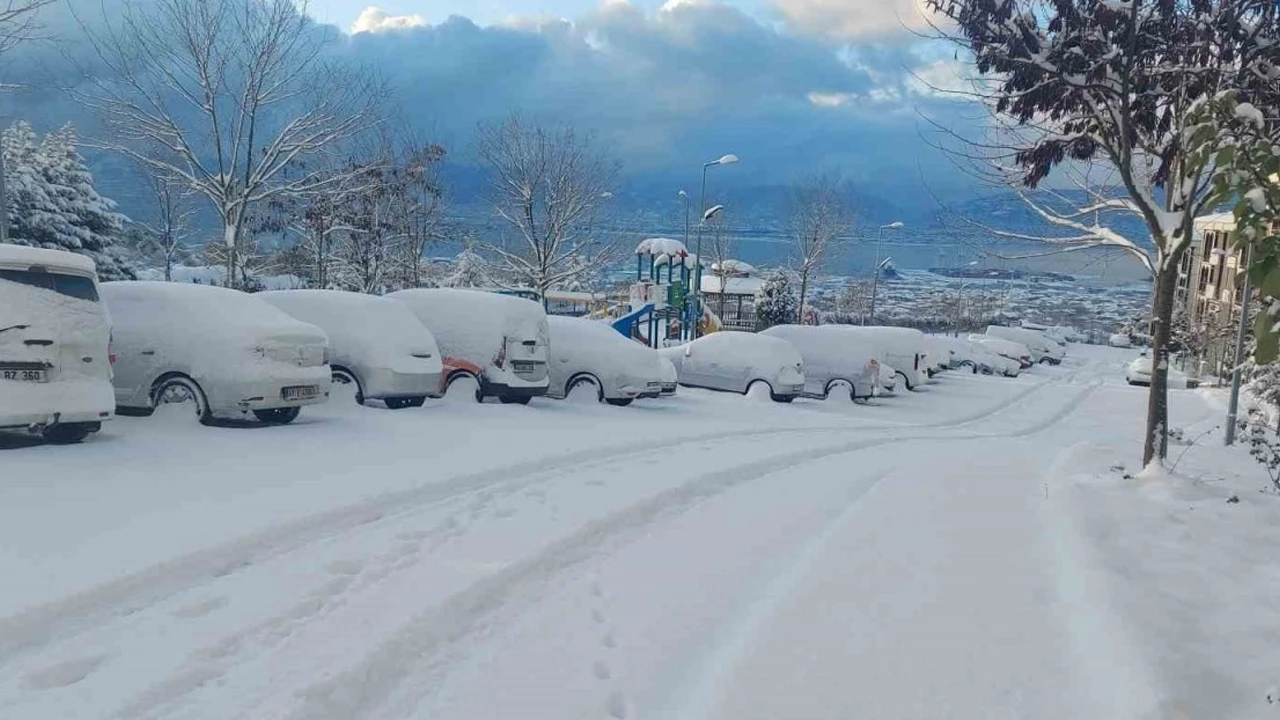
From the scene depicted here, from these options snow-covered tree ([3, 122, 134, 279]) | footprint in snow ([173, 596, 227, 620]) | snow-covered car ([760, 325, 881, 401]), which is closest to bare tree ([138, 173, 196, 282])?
snow-covered tree ([3, 122, 134, 279])

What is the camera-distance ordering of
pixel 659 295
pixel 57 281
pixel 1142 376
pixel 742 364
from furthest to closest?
pixel 1142 376, pixel 659 295, pixel 742 364, pixel 57 281

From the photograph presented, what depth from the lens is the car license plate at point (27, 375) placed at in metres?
6.84

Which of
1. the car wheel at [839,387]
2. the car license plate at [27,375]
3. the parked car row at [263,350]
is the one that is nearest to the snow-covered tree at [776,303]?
the car wheel at [839,387]

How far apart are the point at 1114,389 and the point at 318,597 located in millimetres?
36580

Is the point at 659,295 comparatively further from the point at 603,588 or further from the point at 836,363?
the point at 603,588

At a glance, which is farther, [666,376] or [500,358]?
[666,376]

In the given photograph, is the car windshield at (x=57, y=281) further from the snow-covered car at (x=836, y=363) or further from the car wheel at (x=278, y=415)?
the snow-covered car at (x=836, y=363)

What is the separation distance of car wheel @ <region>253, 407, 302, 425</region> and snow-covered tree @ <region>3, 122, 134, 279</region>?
2388 cm

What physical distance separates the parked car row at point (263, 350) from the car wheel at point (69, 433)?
1 cm

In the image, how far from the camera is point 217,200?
18.7m

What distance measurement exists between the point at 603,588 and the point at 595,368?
10697 mm

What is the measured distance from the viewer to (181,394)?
912 cm

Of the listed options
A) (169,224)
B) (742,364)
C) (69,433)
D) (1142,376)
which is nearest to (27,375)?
(69,433)

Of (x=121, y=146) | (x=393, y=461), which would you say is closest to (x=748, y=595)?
(x=393, y=461)
